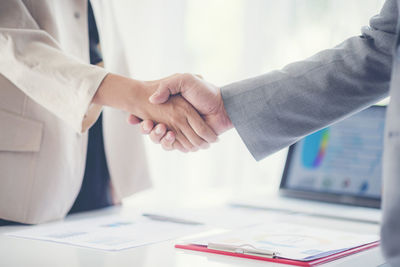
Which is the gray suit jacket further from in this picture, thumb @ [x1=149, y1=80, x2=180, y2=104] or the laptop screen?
the laptop screen

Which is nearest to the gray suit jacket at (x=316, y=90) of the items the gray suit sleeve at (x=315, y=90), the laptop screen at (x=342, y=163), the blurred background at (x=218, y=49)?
the gray suit sleeve at (x=315, y=90)

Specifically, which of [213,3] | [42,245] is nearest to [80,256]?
[42,245]

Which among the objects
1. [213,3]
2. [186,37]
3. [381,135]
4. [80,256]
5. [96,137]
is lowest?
[80,256]

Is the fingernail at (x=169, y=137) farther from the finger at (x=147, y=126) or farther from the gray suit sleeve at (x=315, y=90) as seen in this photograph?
the gray suit sleeve at (x=315, y=90)

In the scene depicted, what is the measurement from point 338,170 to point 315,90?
63 centimetres

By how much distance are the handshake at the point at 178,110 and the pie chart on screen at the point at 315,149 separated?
0.46 metres

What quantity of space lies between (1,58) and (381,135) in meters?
1.21

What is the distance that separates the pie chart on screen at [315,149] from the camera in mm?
1653

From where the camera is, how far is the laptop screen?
5.10ft

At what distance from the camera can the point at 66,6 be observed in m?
1.23

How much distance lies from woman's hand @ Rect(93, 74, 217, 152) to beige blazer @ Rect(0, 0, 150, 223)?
9 centimetres

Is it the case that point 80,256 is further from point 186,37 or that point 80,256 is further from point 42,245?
point 186,37

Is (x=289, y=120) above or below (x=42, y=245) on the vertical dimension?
above

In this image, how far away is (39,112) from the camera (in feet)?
3.61
